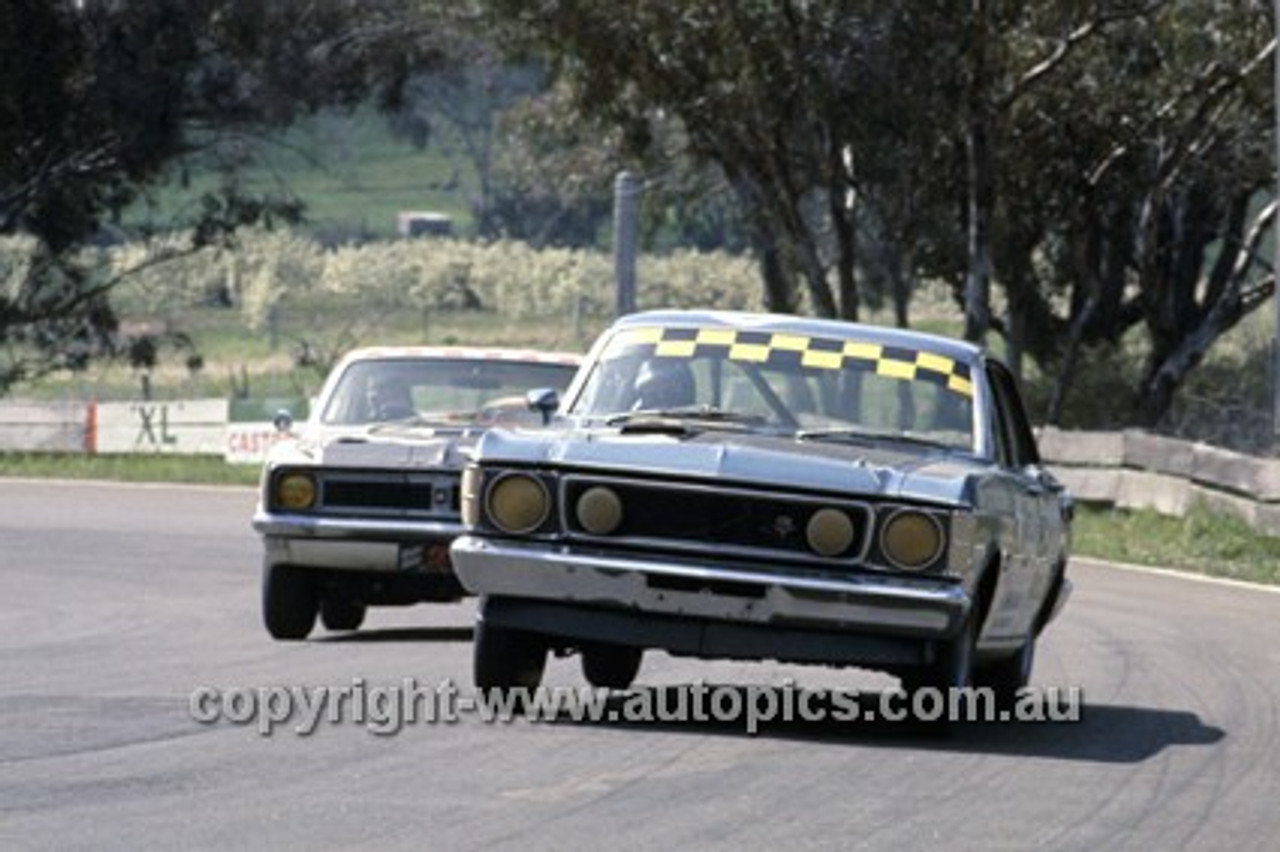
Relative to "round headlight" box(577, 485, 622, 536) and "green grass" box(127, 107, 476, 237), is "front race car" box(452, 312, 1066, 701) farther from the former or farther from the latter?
"green grass" box(127, 107, 476, 237)

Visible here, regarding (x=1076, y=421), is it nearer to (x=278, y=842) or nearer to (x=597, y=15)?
Result: (x=597, y=15)

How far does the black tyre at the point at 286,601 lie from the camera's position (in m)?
17.5

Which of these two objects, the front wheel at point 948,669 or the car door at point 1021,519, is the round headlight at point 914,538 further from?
the car door at point 1021,519

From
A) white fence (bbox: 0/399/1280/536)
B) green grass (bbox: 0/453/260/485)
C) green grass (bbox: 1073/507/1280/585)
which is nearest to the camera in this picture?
green grass (bbox: 1073/507/1280/585)

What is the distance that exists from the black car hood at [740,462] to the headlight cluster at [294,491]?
4436 millimetres

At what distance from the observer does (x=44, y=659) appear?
637 inches

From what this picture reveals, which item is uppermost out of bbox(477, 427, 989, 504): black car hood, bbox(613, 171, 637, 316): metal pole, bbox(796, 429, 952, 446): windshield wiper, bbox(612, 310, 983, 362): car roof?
bbox(613, 171, 637, 316): metal pole

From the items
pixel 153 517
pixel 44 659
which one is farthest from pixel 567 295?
pixel 44 659

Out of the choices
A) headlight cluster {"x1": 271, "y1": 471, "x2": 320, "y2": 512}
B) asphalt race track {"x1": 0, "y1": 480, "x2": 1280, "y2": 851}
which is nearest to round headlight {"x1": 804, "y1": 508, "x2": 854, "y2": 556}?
asphalt race track {"x1": 0, "y1": 480, "x2": 1280, "y2": 851}

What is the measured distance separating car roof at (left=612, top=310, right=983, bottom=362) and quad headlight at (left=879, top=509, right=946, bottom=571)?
1.83 metres

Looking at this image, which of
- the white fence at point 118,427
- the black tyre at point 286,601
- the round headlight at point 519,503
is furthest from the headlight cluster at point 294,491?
the white fence at point 118,427

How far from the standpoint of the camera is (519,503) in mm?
12672

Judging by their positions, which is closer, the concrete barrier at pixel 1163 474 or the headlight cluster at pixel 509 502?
the headlight cluster at pixel 509 502

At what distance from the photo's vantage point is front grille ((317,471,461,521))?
17.2m
